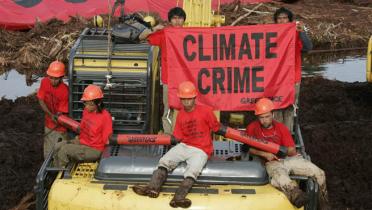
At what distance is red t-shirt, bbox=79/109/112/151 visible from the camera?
7.40m

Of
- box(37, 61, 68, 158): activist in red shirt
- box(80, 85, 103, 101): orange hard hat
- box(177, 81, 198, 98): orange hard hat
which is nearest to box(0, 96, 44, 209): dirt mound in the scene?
box(37, 61, 68, 158): activist in red shirt

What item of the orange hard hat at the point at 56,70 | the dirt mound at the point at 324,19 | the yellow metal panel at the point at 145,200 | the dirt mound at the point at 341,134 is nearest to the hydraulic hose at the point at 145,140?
the yellow metal panel at the point at 145,200

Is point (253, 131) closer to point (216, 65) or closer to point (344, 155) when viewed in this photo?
point (216, 65)

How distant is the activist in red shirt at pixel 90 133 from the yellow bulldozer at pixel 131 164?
0.38 ft

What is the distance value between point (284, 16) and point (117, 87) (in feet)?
8.54

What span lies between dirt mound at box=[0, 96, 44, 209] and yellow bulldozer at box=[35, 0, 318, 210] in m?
1.95

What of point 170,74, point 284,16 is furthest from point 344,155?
point 170,74

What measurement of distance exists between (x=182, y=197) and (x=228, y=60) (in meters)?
2.37

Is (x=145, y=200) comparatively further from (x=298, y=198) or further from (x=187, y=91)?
(x=298, y=198)

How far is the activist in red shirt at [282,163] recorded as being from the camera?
6.68m

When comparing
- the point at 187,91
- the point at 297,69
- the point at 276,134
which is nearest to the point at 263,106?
the point at 276,134

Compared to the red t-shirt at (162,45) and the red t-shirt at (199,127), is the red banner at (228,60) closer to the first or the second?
the red t-shirt at (162,45)

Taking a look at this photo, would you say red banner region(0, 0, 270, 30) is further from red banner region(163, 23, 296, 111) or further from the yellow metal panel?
the yellow metal panel

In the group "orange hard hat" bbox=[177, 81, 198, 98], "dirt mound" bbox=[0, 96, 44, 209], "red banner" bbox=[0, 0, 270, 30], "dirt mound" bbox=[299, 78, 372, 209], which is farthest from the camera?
"red banner" bbox=[0, 0, 270, 30]
